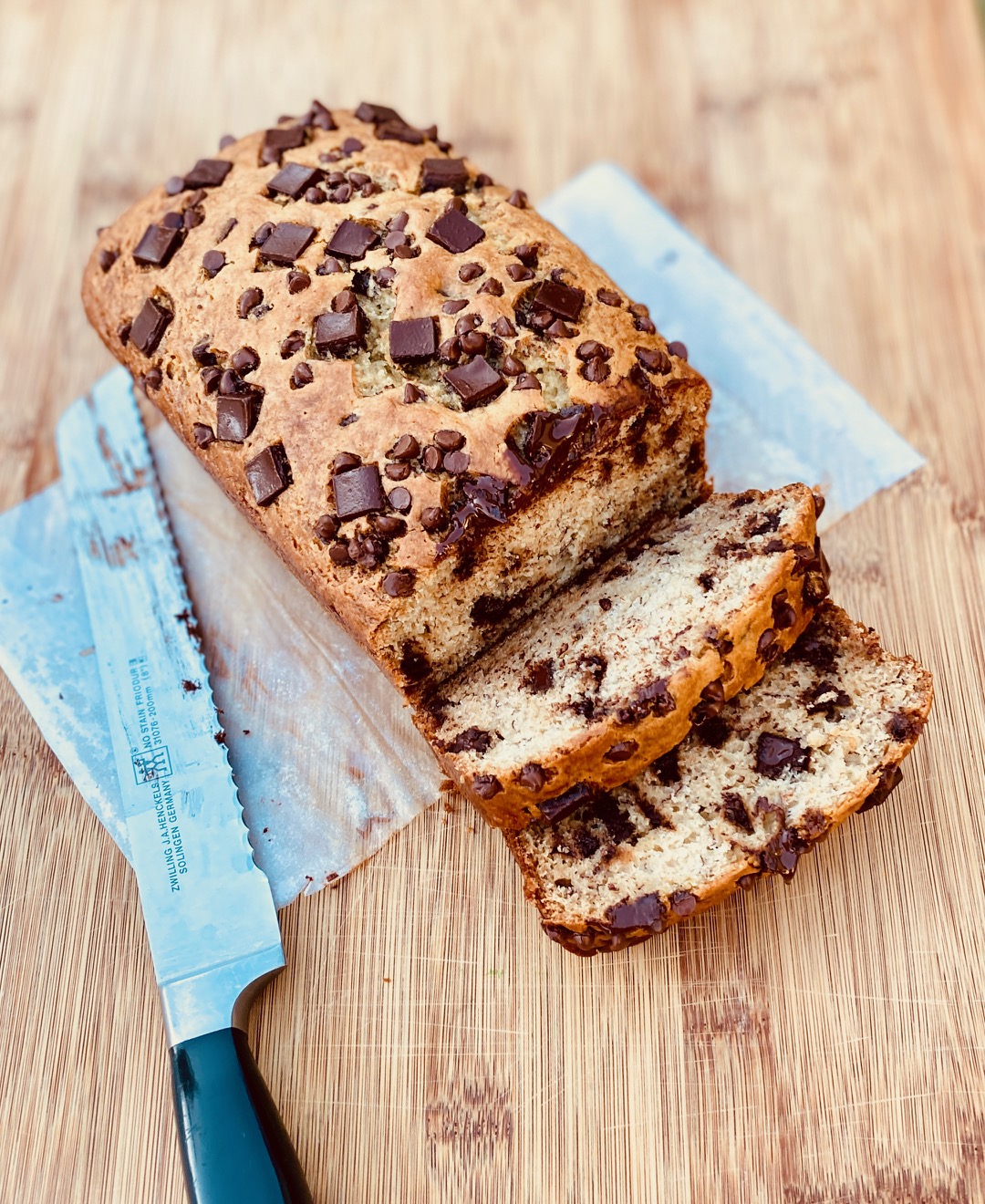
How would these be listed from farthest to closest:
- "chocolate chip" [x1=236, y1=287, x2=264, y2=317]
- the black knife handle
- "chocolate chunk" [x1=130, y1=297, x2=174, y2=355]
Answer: "chocolate chunk" [x1=130, y1=297, x2=174, y2=355] < "chocolate chip" [x1=236, y1=287, x2=264, y2=317] < the black knife handle

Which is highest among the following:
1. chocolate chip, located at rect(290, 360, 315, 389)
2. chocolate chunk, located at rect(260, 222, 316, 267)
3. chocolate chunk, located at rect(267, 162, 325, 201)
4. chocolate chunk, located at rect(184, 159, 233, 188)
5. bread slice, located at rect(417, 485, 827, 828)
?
chocolate chunk, located at rect(184, 159, 233, 188)

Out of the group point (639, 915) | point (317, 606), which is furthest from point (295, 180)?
point (639, 915)

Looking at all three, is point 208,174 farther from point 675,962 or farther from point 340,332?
point 675,962

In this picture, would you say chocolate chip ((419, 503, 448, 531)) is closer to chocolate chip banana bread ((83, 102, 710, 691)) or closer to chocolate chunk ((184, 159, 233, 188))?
chocolate chip banana bread ((83, 102, 710, 691))

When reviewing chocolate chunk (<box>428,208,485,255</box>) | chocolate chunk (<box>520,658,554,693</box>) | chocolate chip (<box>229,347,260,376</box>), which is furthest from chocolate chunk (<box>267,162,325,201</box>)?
chocolate chunk (<box>520,658,554,693</box>)

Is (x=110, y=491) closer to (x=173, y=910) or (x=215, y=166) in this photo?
(x=215, y=166)
